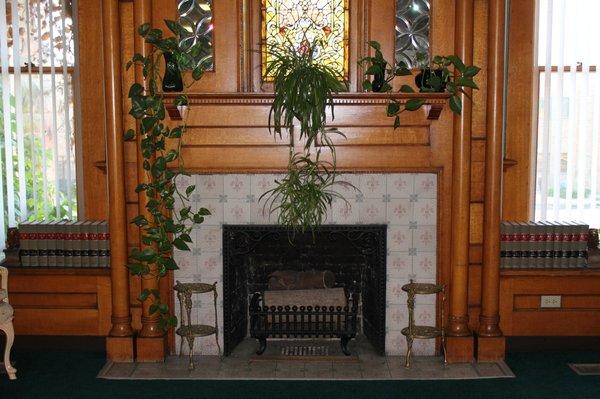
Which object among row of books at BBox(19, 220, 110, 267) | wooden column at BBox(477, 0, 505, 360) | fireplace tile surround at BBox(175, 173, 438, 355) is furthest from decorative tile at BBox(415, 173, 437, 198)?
row of books at BBox(19, 220, 110, 267)

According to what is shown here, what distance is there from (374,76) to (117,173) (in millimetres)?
1881

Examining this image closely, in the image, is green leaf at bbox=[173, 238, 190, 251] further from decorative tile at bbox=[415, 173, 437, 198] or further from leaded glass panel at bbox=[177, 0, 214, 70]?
decorative tile at bbox=[415, 173, 437, 198]

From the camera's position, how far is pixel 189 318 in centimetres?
475

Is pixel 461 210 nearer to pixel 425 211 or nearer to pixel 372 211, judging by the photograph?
pixel 425 211

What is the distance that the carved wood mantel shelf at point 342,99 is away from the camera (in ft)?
14.9

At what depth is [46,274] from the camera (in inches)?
198

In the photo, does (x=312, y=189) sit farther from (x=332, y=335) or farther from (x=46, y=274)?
(x=46, y=274)

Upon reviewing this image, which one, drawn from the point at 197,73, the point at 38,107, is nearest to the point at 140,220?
the point at 197,73

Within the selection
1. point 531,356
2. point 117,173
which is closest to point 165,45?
point 117,173

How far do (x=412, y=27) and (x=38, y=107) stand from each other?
9.41 feet

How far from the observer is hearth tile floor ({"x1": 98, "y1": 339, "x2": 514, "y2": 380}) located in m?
4.59

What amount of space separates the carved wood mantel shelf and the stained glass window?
0.30m

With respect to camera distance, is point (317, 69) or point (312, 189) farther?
point (312, 189)

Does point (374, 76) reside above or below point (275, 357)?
above
